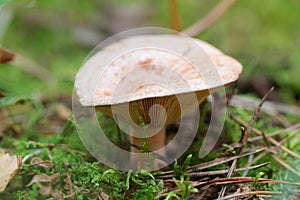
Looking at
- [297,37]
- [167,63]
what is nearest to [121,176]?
[167,63]

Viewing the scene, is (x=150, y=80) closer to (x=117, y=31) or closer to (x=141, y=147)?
(x=141, y=147)

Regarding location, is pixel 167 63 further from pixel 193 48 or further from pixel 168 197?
pixel 168 197

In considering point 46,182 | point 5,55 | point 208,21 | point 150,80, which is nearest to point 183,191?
point 46,182

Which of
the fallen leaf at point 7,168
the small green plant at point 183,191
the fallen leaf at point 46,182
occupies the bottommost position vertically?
the small green plant at point 183,191

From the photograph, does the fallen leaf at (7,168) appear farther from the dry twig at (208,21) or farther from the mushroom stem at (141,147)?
the dry twig at (208,21)

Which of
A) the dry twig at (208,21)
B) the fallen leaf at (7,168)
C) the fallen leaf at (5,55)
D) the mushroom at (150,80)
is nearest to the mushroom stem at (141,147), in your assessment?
the mushroom at (150,80)

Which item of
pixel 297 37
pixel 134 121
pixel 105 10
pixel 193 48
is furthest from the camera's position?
Answer: pixel 105 10
